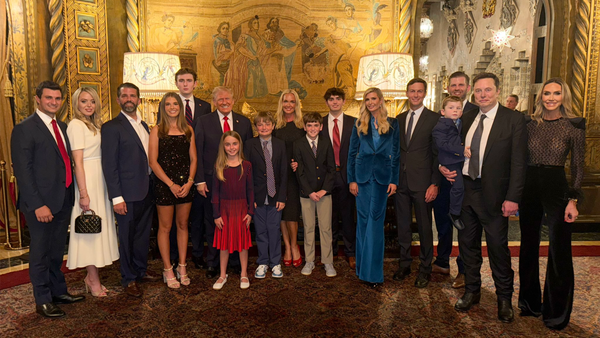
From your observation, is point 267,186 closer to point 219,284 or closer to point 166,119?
point 219,284

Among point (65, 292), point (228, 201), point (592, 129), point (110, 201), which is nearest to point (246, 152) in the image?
point (228, 201)

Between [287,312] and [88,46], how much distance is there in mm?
4322

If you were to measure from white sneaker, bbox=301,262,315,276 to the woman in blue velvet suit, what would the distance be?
556 mm

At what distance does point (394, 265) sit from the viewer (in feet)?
14.3

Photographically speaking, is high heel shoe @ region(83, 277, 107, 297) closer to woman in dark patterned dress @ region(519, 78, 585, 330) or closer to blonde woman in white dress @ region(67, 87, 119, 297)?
blonde woman in white dress @ region(67, 87, 119, 297)

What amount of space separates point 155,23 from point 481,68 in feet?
31.9

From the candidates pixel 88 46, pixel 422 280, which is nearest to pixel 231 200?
pixel 422 280

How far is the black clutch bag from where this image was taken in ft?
10.7

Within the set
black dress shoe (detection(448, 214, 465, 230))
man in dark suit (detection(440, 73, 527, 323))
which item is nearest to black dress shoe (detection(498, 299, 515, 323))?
man in dark suit (detection(440, 73, 527, 323))

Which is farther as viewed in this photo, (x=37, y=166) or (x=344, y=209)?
(x=344, y=209)

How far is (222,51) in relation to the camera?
217 inches

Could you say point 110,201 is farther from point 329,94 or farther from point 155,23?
point 155,23

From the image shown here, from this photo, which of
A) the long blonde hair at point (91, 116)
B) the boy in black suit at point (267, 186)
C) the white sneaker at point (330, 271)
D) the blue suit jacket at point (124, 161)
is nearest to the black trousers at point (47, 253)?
the blue suit jacket at point (124, 161)

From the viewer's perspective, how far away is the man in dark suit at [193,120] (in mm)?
4074
